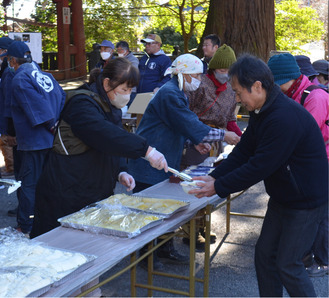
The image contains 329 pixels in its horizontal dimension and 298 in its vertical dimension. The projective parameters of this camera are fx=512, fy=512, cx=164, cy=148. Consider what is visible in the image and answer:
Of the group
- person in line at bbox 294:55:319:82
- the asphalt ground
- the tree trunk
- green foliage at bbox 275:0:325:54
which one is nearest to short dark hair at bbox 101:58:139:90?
the asphalt ground

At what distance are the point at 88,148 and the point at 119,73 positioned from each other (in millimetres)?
477

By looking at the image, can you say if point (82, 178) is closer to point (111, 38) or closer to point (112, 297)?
point (112, 297)

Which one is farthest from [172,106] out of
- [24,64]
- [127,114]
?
[127,114]

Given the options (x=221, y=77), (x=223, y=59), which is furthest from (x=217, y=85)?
(x=223, y=59)

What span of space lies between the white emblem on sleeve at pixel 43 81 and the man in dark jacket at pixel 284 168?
2431 mm

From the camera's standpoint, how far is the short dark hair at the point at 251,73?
2729mm

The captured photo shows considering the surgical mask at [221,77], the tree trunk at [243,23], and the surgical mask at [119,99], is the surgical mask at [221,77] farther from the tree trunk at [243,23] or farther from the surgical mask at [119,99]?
the tree trunk at [243,23]

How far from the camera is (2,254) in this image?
233cm

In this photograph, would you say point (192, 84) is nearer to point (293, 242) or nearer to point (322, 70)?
point (293, 242)

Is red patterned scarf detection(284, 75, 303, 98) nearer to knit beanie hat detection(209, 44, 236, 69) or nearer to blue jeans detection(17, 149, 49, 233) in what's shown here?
knit beanie hat detection(209, 44, 236, 69)

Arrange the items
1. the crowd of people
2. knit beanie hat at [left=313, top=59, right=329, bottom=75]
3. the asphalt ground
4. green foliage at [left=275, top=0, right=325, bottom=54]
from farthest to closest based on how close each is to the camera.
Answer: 1. green foliage at [left=275, top=0, right=325, bottom=54]
2. knit beanie hat at [left=313, top=59, right=329, bottom=75]
3. the asphalt ground
4. the crowd of people

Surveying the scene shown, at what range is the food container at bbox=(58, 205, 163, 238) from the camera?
8.70 feet

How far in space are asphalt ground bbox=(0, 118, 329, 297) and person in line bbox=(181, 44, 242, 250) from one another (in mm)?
913

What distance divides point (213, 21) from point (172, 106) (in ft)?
27.0
